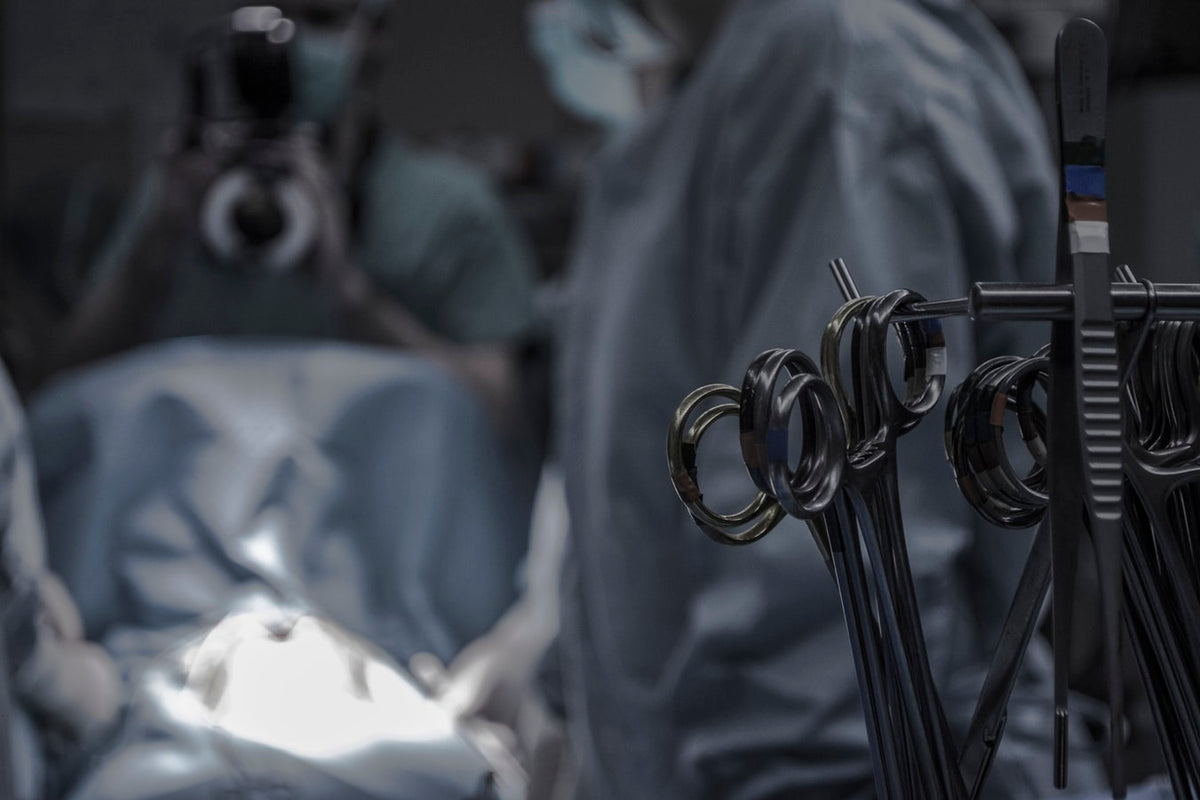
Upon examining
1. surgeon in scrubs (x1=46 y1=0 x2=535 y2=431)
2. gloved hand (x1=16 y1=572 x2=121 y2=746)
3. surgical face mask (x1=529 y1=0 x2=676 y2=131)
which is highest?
surgical face mask (x1=529 y1=0 x2=676 y2=131)

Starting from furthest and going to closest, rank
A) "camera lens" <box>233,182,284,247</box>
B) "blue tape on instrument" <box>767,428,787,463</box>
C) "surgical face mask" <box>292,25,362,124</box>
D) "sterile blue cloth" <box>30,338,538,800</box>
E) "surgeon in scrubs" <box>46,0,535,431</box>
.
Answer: "surgical face mask" <box>292,25,362,124</box>
"surgeon in scrubs" <box>46,0,535,431</box>
"camera lens" <box>233,182,284,247</box>
"sterile blue cloth" <box>30,338,538,800</box>
"blue tape on instrument" <box>767,428,787,463</box>

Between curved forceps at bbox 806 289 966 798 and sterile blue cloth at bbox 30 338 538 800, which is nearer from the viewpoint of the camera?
curved forceps at bbox 806 289 966 798

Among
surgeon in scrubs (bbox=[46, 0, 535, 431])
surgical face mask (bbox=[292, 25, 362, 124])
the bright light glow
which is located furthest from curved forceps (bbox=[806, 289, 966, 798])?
surgical face mask (bbox=[292, 25, 362, 124])

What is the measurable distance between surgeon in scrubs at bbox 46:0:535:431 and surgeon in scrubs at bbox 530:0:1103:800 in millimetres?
Answer: 448

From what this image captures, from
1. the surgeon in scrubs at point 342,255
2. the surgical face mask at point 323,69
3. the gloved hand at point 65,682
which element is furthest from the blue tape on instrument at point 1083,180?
the surgical face mask at point 323,69

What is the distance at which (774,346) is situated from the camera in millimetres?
450

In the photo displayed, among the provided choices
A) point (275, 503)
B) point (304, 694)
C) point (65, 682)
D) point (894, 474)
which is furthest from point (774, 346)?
point (275, 503)

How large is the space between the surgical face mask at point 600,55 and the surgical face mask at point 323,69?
0.23m

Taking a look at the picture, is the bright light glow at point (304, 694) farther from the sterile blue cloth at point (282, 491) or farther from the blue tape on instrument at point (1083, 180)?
the blue tape on instrument at point (1083, 180)

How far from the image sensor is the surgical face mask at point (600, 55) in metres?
0.93

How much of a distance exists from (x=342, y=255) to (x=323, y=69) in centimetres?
27

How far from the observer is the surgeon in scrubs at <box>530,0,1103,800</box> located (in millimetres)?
464

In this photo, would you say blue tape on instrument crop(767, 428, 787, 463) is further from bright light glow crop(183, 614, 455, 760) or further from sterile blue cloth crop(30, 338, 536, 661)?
sterile blue cloth crop(30, 338, 536, 661)

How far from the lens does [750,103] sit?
0.62 metres
